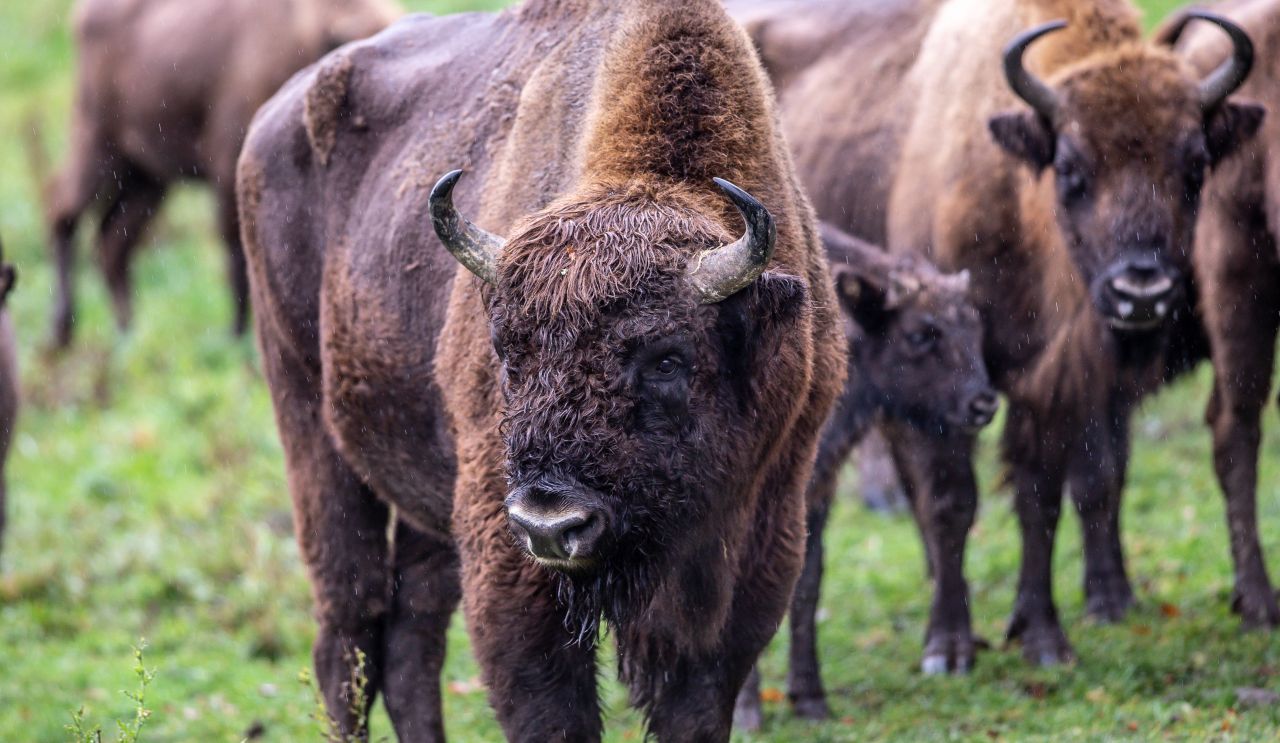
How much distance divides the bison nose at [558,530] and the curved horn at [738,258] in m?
0.66

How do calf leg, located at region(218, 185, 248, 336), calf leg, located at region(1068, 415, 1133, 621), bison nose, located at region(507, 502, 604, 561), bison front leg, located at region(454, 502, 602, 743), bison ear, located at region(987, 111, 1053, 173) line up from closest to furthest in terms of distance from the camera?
bison nose, located at region(507, 502, 604, 561) < bison front leg, located at region(454, 502, 602, 743) < bison ear, located at region(987, 111, 1053, 173) < calf leg, located at region(1068, 415, 1133, 621) < calf leg, located at region(218, 185, 248, 336)

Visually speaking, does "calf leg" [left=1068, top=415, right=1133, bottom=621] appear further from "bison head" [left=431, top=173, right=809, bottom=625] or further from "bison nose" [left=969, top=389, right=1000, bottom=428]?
"bison head" [left=431, top=173, right=809, bottom=625]

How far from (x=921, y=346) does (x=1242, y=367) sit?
1.60m

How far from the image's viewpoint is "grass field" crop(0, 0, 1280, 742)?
6531mm

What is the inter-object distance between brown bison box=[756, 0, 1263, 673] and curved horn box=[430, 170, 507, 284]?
3.58m

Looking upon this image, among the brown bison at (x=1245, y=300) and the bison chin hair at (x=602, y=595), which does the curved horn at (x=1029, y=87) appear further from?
the bison chin hair at (x=602, y=595)

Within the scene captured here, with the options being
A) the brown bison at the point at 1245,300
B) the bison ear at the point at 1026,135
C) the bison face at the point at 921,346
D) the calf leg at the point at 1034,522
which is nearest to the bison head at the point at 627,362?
the bison face at the point at 921,346

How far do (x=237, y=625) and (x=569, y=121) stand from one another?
4.66 meters

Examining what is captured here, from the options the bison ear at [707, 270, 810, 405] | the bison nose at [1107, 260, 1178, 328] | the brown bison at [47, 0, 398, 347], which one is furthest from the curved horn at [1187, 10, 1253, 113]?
the brown bison at [47, 0, 398, 347]

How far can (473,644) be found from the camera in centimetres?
450

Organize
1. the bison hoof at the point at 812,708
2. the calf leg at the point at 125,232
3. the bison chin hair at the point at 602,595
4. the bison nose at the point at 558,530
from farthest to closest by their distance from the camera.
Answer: the calf leg at the point at 125,232 → the bison hoof at the point at 812,708 → the bison chin hair at the point at 602,595 → the bison nose at the point at 558,530

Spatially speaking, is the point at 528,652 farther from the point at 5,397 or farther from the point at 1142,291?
the point at 5,397

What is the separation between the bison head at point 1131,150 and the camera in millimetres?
6859

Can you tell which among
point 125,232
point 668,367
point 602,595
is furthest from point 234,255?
point 668,367
